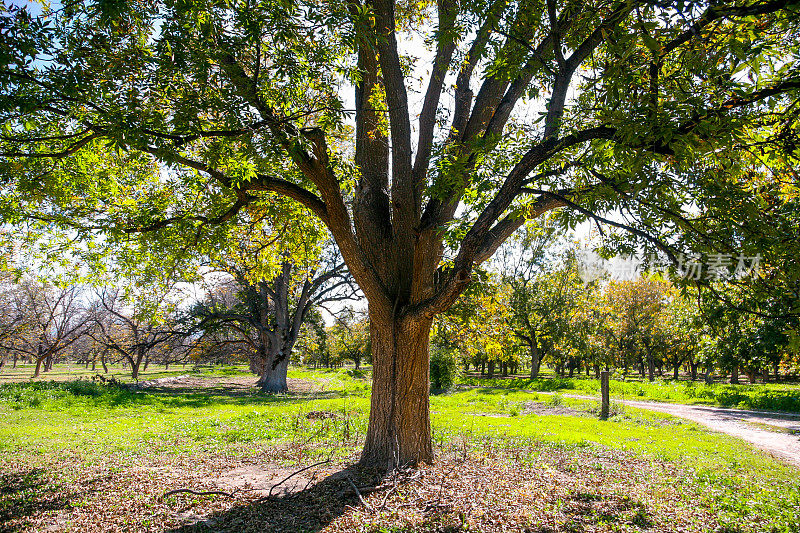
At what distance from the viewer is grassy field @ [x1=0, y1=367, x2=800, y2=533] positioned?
4.65m

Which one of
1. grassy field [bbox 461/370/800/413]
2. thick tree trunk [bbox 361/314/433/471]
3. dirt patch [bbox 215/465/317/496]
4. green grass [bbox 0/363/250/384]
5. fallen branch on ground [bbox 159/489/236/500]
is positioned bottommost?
green grass [bbox 0/363/250/384]

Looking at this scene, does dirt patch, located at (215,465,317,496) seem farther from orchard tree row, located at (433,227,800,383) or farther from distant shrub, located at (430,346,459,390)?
distant shrub, located at (430,346,459,390)

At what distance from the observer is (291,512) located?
4777 mm

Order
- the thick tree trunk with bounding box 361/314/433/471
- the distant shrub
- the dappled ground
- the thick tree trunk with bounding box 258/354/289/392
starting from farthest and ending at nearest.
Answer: the distant shrub, the thick tree trunk with bounding box 258/354/289/392, the dappled ground, the thick tree trunk with bounding box 361/314/433/471

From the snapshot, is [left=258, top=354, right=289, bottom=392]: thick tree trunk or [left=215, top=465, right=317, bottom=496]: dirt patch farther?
[left=258, top=354, right=289, bottom=392]: thick tree trunk

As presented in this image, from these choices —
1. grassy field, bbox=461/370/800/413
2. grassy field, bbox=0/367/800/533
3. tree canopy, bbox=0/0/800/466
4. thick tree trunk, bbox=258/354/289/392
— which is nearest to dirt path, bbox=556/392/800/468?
grassy field, bbox=0/367/800/533

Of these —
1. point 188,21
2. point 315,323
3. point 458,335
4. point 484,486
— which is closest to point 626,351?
point 315,323

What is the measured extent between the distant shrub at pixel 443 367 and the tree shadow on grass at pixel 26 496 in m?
17.2

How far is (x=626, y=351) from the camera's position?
40906 mm

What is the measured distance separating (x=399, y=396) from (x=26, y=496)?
15.5 ft

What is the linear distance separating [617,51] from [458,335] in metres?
6.27

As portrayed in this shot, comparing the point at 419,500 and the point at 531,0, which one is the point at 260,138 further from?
the point at 419,500

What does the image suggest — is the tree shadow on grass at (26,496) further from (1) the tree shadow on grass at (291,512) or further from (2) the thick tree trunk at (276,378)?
(2) the thick tree trunk at (276,378)

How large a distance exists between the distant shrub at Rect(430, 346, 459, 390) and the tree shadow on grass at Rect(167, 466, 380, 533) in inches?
641
